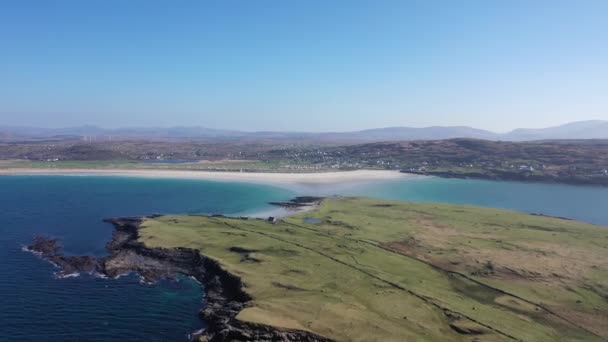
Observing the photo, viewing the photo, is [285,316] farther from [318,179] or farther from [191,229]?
[318,179]

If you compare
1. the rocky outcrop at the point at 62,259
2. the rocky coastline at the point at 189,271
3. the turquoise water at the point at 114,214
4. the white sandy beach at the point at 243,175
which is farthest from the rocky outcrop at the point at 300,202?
the rocky outcrop at the point at 62,259

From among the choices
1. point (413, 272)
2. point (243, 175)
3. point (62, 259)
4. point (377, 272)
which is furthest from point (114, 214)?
point (243, 175)

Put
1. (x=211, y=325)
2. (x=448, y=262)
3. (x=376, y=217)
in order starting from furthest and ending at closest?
(x=376, y=217)
(x=448, y=262)
(x=211, y=325)

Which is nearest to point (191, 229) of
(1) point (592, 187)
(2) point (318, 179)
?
(2) point (318, 179)

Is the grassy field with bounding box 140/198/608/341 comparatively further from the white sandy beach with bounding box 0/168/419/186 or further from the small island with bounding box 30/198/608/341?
the white sandy beach with bounding box 0/168/419/186

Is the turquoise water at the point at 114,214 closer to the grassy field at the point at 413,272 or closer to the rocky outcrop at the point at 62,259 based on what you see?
the rocky outcrop at the point at 62,259

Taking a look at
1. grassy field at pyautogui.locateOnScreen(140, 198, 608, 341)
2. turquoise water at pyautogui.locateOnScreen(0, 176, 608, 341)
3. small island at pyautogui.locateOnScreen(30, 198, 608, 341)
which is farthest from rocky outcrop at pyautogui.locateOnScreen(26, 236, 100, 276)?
grassy field at pyautogui.locateOnScreen(140, 198, 608, 341)
